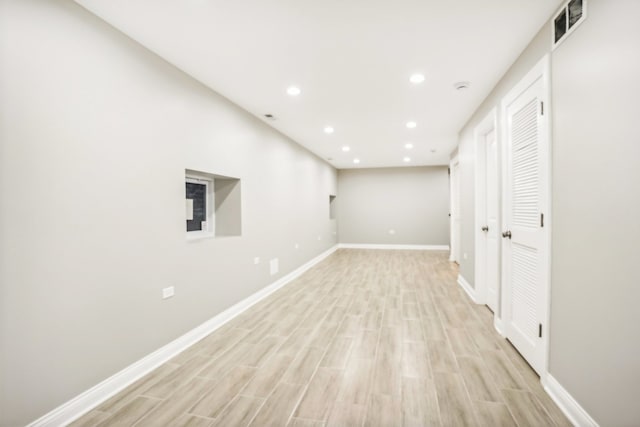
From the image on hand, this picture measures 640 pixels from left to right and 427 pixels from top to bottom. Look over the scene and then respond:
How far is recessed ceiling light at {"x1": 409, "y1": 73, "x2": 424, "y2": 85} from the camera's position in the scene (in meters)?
2.95

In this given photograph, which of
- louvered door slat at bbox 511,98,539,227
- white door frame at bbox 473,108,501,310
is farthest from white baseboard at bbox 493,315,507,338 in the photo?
louvered door slat at bbox 511,98,539,227

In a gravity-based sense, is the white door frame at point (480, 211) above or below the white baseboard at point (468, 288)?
above

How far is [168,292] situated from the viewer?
2582 mm

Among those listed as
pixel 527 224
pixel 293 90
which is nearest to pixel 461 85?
pixel 527 224

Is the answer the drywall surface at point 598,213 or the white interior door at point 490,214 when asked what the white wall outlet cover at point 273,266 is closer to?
the white interior door at point 490,214

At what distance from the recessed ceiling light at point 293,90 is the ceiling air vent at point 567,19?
7.24 feet

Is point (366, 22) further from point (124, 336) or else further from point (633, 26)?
point (124, 336)

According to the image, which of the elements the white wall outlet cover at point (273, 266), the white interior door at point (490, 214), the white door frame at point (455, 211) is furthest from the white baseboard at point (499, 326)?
the white door frame at point (455, 211)

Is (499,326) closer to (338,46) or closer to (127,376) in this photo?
(338,46)

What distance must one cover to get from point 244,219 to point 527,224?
3033 mm

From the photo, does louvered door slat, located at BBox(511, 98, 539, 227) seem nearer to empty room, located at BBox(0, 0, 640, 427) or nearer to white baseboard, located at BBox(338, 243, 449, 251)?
empty room, located at BBox(0, 0, 640, 427)

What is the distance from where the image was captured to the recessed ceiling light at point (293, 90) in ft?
10.6

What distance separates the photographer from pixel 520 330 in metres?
2.53

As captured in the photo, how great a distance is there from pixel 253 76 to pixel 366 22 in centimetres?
129
